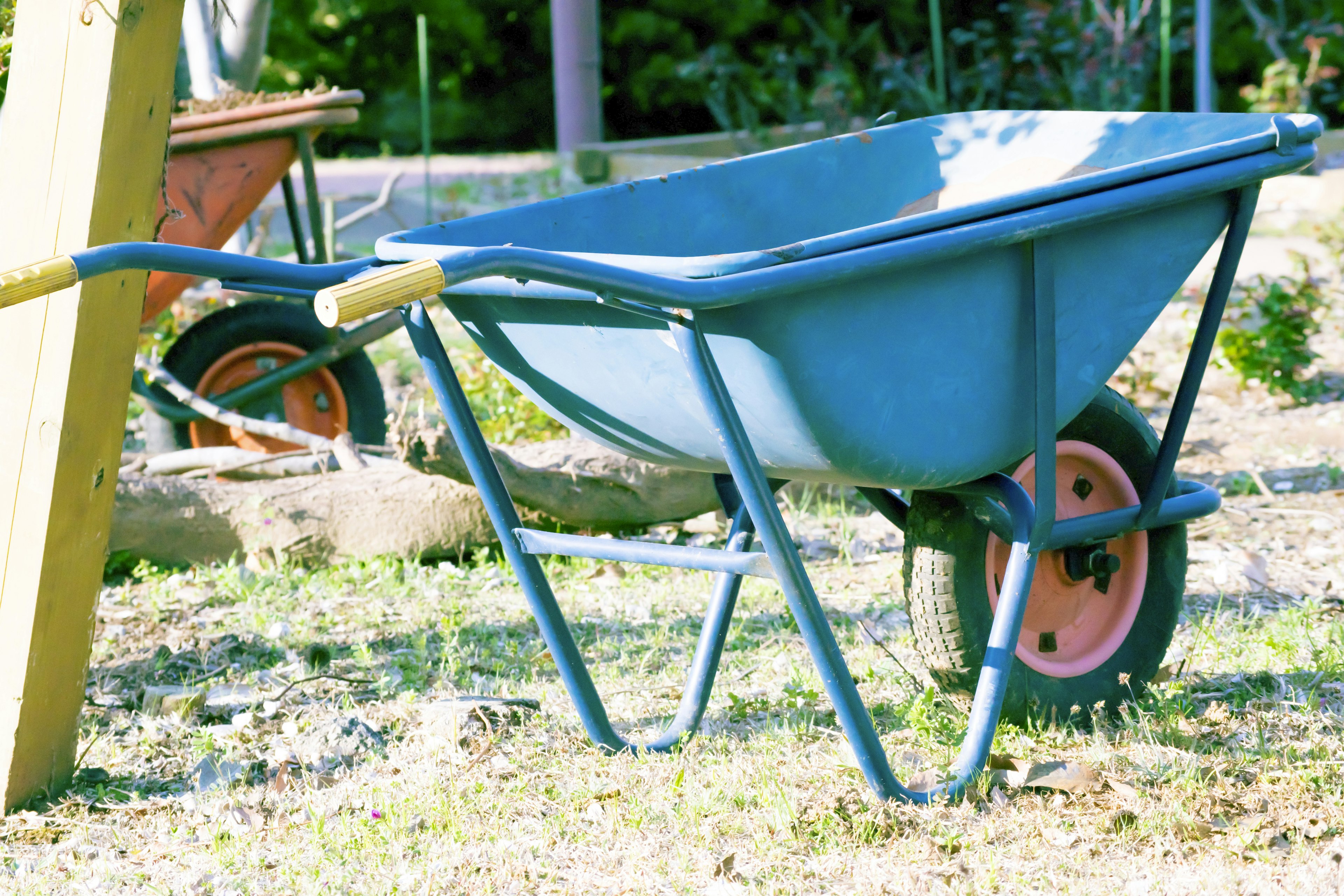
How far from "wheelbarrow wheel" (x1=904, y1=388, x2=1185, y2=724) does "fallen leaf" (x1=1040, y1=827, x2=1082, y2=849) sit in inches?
12.8

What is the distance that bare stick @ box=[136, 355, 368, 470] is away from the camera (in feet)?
11.7

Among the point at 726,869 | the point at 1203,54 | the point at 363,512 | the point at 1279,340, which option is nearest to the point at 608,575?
the point at 363,512

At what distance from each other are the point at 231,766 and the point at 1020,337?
147 centimetres

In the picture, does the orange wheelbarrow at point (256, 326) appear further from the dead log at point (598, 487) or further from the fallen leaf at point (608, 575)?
the fallen leaf at point (608, 575)

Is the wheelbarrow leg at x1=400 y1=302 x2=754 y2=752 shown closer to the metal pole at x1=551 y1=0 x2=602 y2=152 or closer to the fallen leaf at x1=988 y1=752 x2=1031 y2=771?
the fallen leaf at x1=988 y1=752 x2=1031 y2=771

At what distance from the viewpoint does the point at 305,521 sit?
11.3 ft

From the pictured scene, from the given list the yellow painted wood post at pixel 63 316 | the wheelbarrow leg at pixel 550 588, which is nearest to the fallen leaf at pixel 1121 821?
the wheelbarrow leg at pixel 550 588

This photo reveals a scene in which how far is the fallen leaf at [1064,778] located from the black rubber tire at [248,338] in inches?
98.7

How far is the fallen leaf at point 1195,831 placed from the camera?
1947 millimetres

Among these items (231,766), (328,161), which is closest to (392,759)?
(231,766)

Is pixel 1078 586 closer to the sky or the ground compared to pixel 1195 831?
closer to the sky

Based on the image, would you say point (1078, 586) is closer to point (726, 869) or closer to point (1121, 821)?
point (1121, 821)

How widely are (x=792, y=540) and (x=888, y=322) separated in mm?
437

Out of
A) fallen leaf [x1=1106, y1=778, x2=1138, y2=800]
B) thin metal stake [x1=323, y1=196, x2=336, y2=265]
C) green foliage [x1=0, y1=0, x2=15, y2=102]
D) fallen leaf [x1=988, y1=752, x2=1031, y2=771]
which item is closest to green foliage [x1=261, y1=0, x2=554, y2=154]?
thin metal stake [x1=323, y1=196, x2=336, y2=265]
